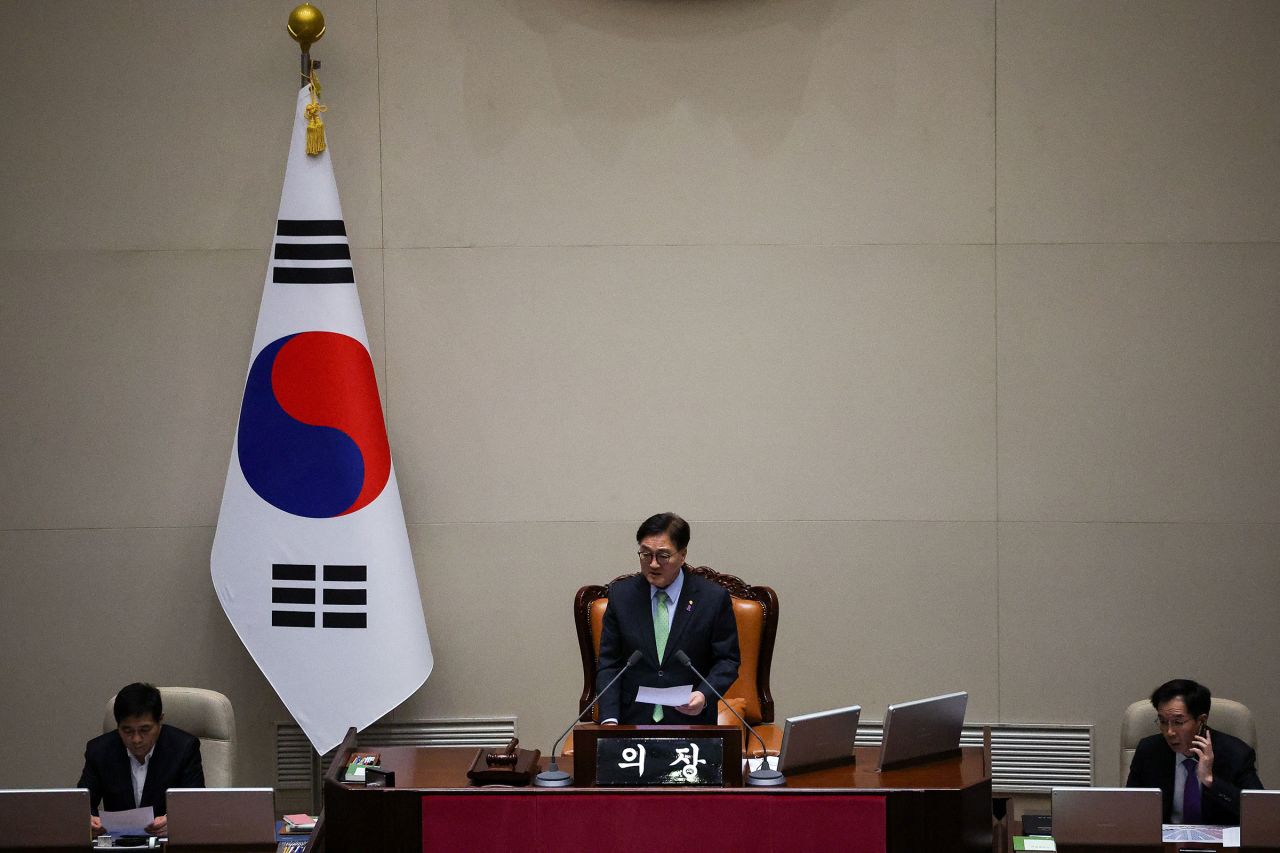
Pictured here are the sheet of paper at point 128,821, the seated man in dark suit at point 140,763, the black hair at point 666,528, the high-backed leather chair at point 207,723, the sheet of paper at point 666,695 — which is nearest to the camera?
the sheet of paper at point 128,821

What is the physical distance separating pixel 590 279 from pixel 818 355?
94 cm

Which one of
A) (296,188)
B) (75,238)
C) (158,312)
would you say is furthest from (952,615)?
(75,238)

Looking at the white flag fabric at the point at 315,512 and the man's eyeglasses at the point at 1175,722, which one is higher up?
the white flag fabric at the point at 315,512

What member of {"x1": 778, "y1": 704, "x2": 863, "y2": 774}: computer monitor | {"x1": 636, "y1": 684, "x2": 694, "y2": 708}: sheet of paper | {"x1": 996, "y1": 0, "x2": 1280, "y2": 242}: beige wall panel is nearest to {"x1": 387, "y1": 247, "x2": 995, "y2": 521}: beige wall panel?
{"x1": 996, "y1": 0, "x2": 1280, "y2": 242}: beige wall panel

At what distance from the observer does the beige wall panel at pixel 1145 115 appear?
5504 millimetres

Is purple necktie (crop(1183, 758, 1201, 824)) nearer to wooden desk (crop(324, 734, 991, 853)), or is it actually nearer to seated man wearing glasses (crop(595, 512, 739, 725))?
wooden desk (crop(324, 734, 991, 853))

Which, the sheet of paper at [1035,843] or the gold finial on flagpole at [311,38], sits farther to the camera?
the gold finial on flagpole at [311,38]

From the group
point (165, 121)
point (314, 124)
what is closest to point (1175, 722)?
point (314, 124)

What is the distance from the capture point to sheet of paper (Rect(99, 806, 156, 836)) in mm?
3842

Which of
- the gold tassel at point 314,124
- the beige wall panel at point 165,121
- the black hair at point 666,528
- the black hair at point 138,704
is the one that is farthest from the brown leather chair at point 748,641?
the gold tassel at point 314,124

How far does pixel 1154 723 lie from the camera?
175 inches

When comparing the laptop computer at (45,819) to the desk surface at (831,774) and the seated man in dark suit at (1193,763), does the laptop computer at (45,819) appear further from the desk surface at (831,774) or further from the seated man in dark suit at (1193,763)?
the seated man in dark suit at (1193,763)

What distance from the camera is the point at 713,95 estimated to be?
5555mm

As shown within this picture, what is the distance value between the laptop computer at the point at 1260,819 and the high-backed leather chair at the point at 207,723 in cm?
300
